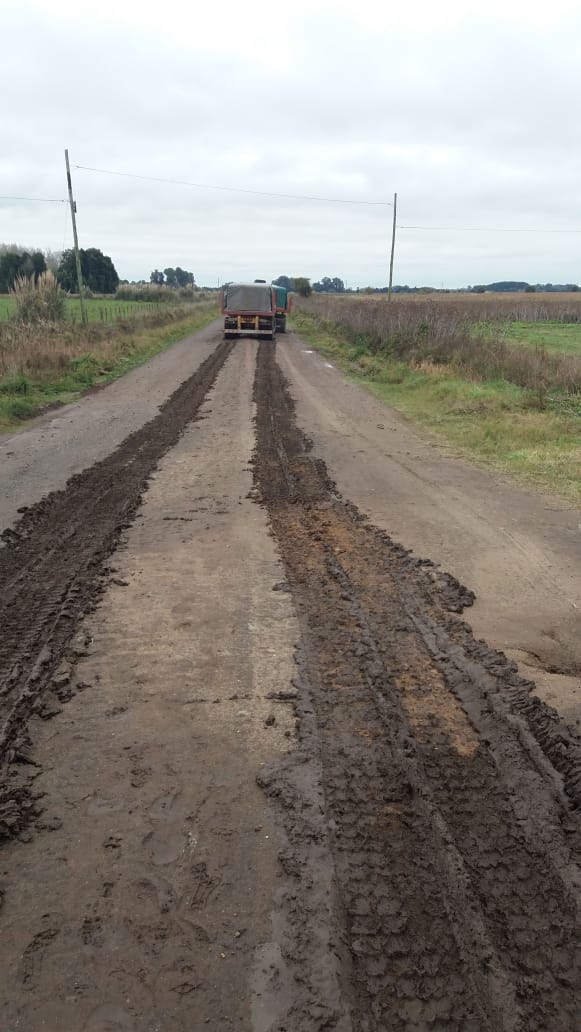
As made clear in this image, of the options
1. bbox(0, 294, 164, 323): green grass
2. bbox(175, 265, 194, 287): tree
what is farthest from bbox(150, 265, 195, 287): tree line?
bbox(0, 294, 164, 323): green grass

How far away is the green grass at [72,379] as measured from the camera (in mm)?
12719

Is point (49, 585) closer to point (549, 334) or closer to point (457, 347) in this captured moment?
point (457, 347)

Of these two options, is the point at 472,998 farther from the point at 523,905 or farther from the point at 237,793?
the point at 237,793

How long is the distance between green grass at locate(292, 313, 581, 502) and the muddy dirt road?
4.28m

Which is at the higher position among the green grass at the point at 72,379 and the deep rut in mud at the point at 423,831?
the green grass at the point at 72,379

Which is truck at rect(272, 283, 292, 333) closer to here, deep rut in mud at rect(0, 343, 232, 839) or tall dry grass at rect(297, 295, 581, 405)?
tall dry grass at rect(297, 295, 581, 405)

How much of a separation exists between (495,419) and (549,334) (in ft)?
95.8

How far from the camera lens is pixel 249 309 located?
93.7 ft

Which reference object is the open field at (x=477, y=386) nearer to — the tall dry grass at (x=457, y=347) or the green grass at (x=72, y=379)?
the tall dry grass at (x=457, y=347)

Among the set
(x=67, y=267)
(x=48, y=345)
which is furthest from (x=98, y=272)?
(x=48, y=345)

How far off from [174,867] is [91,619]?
226cm

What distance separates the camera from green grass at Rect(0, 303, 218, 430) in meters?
12.7

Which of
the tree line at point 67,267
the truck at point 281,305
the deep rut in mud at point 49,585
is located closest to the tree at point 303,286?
the tree line at point 67,267

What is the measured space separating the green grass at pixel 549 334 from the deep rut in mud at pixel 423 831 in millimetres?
26579
